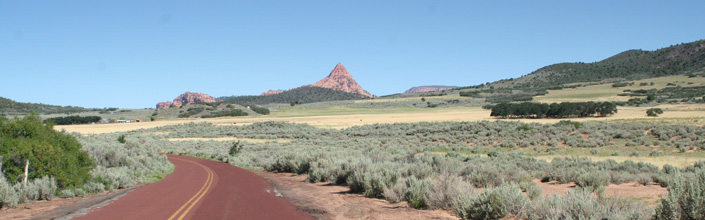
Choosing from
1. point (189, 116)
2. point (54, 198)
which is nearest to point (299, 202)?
point (54, 198)

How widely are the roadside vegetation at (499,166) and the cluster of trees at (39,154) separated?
8.13m

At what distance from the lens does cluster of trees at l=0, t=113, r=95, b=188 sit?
12.2 m

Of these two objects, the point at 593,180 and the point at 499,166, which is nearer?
the point at 593,180

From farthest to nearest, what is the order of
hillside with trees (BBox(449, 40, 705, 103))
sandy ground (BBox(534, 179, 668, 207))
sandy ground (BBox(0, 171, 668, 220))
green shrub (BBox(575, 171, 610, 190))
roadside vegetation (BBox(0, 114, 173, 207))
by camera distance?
hillside with trees (BBox(449, 40, 705, 103)) → green shrub (BBox(575, 171, 610, 190)) → roadside vegetation (BBox(0, 114, 173, 207)) → sandy ground (BBox(534, 179, 668, 207)) → sandy ground (BBox(0, 171, 668, 220))

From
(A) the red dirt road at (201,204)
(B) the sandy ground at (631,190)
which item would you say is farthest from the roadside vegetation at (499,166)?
(A) the red dirt road at (201,204)

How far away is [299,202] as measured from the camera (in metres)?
11.8

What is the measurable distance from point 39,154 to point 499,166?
1524 cm

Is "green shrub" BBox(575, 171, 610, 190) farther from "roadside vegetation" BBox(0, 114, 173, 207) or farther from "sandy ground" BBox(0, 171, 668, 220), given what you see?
"roadside vegetation" BBox(0, 114, 173, 207)

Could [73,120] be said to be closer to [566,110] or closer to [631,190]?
[566,110]

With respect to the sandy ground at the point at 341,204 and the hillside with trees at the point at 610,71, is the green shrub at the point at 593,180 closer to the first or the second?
the sandy ground at the point at 341,204

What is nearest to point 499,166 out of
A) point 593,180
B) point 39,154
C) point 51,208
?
point 593,180

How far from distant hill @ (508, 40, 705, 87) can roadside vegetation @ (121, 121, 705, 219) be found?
361 ft

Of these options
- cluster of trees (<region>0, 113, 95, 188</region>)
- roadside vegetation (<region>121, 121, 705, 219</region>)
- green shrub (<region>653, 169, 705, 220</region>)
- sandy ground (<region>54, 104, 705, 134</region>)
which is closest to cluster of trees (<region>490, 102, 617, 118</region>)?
sandy ground (<region>54, 104, 705, 134</region>)

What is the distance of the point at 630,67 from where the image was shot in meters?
142
